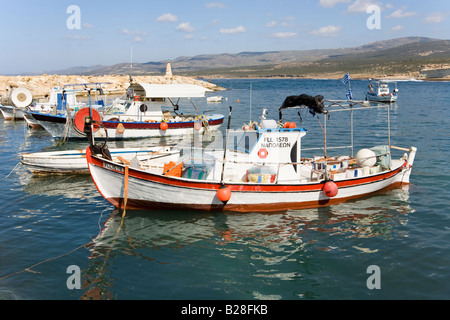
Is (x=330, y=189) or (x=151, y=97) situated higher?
(x=151, y=97)

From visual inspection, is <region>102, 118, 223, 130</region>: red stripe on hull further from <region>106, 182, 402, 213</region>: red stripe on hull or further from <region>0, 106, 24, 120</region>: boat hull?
<region>0, 106, 24, 120</region>: boat hull

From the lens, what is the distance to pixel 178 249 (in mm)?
12352

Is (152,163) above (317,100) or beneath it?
beneath

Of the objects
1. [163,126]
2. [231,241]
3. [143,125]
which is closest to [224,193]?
[231,241]

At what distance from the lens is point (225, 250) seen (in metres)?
12.3

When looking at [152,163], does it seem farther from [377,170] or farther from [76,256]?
[377,170]

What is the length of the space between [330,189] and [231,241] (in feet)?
15.5

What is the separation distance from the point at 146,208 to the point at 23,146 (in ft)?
65.9

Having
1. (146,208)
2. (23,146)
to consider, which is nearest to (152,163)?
(146,208)

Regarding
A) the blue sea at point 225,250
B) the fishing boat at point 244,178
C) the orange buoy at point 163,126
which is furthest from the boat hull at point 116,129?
the fishing boat at point 244,178

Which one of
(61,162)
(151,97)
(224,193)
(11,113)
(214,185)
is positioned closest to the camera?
(224,193)

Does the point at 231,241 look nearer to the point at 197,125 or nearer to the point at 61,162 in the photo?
the point at 61,162
